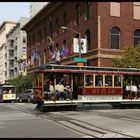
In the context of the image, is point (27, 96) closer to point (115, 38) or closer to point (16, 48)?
point (115, 38)

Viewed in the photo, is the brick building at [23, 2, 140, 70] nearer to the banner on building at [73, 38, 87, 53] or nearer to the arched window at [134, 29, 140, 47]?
the arched window at [134, 29, 140, 47]

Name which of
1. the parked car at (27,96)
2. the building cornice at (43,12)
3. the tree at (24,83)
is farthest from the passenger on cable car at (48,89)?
the tree at (24,83)

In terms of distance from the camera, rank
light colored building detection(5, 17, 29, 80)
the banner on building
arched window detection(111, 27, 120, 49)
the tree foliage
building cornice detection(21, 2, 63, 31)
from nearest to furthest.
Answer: the tree foliage
the banner on building
arched window detection(111, 27, 120, 49)
building cornice detection(21, 2, 63, 31)
light colored building detection(5, 17, 29, 80)

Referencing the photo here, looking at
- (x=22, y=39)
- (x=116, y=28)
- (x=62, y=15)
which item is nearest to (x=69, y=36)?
(x=62, y=15)

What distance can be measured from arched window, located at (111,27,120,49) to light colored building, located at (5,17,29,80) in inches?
2422

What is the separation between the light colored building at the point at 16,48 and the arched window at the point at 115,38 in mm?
61523

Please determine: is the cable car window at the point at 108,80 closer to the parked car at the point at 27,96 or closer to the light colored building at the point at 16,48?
the parked car at the point at 27,96

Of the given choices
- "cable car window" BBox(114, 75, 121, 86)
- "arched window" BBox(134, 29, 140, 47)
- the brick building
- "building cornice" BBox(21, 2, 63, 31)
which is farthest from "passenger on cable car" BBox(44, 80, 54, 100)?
"building cornice" BBox(21, 2, 63, 31)

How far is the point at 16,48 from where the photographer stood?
399ft

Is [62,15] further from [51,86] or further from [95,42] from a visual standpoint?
[51,86]

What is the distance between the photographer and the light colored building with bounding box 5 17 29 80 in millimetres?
115500

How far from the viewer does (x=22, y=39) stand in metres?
117

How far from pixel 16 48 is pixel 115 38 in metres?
75.0

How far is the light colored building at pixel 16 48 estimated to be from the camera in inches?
4547
